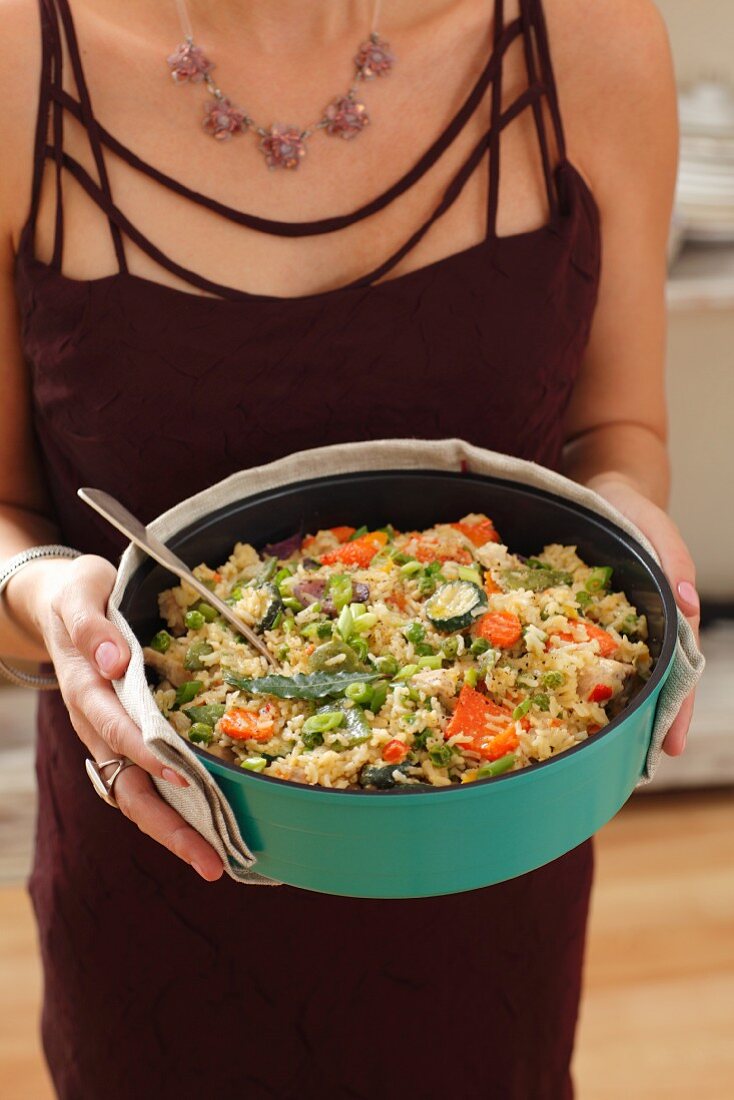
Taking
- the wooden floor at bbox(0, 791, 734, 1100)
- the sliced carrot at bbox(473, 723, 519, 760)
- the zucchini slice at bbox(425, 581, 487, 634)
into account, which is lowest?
the wooden floor at bbox(0, 791, 734, 1100)

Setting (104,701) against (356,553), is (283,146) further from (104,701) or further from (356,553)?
(104,701)

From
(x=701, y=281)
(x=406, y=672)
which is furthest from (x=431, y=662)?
(x=701, y=281)

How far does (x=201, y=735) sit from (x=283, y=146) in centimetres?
60

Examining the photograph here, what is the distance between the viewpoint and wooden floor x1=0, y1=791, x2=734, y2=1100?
2062 mm

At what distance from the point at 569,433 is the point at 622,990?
4.35ft

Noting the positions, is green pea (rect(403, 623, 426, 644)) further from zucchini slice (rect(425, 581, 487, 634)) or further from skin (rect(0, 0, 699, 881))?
skin (rect(0, 0, 699, 881))

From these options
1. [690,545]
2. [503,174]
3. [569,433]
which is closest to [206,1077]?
[569,433]

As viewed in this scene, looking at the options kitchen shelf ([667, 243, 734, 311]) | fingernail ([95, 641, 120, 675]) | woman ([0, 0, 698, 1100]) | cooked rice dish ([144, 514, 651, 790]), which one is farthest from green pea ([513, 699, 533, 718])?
kitchen shelf ([667, 243, 734, 311])

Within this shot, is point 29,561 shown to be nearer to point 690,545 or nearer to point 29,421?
point 29,421

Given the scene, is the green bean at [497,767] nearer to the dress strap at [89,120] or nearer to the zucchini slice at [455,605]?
the zucchini slice at [455,605]

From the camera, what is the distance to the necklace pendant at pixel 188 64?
3.67 ft

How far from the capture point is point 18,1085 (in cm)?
206

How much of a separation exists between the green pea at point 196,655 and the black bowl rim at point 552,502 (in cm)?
10

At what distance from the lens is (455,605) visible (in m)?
0.99
